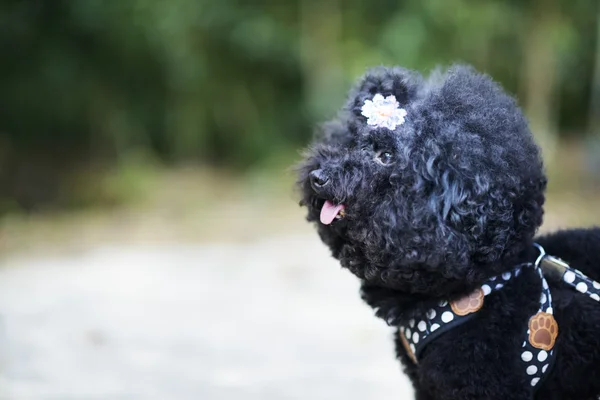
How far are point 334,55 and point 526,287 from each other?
633cm

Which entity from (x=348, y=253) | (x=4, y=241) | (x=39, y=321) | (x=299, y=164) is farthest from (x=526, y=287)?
(x=4, y=241)

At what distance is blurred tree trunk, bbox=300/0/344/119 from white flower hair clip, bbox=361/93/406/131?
233 inches

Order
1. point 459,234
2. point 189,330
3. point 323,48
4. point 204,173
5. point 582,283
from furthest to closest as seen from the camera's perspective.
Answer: point 204,173
point 323,48
point 189,330
point 582,283
point 459,234

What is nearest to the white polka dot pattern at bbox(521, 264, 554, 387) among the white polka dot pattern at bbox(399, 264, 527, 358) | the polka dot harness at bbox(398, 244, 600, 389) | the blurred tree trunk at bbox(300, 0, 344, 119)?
the polka dot harness at bbox(398, 244, 600, 389)

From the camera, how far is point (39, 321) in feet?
10.6

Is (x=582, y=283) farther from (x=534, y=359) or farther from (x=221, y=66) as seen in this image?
(x=221, y=66)

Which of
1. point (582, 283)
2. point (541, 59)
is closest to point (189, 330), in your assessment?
point (582, 283)

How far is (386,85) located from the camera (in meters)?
1.51

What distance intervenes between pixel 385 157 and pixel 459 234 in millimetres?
233

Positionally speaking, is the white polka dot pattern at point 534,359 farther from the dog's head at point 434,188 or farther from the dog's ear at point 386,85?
the dog's ear at point 386,85

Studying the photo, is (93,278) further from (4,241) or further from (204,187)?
(204,187)

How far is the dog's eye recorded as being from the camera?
4.63 ft

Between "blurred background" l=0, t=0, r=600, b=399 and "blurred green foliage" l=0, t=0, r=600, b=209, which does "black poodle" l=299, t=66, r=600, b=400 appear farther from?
"blurred green foliage" l=0, t=0, r=600, b=209

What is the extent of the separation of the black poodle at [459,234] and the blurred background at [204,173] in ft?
3.50
